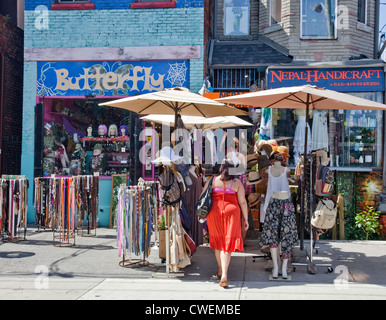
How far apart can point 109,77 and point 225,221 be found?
663 centimetres

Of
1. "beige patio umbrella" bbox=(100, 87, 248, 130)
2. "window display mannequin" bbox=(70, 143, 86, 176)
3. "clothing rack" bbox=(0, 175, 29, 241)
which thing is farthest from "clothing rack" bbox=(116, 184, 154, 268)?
"window display mannequin" bbox=(70, 143, 86, 176)

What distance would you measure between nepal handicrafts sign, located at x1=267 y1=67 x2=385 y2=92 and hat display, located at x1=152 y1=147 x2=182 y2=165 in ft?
16.2

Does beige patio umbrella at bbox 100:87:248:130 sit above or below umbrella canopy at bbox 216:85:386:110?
below

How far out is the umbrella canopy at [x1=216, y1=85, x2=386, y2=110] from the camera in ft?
21.4

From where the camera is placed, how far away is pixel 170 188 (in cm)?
631

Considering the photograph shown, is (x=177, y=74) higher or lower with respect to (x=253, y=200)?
higher

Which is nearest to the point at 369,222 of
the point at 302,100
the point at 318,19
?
the point at 302,100

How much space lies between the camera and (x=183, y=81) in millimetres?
11062

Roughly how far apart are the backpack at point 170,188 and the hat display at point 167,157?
0.20 m

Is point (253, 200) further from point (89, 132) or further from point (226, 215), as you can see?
point (89, 132)

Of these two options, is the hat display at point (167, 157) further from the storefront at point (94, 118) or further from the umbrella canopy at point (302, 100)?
the storefront at point (94, 118)

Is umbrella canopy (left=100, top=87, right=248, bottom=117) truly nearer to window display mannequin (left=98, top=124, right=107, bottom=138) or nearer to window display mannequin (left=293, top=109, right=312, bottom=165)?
window display mannequin (left=293, top=109, right=312, bottom=165)

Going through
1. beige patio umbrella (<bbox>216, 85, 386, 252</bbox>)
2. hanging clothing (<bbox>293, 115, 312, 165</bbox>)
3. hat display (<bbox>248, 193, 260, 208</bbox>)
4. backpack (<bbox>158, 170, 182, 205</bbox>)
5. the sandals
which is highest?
beige patio umbrella (<bbox>216, 85, 386, 252</bbox>)

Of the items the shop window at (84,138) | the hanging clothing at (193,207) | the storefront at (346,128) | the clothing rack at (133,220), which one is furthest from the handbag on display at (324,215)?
the shop window at (84,138)
